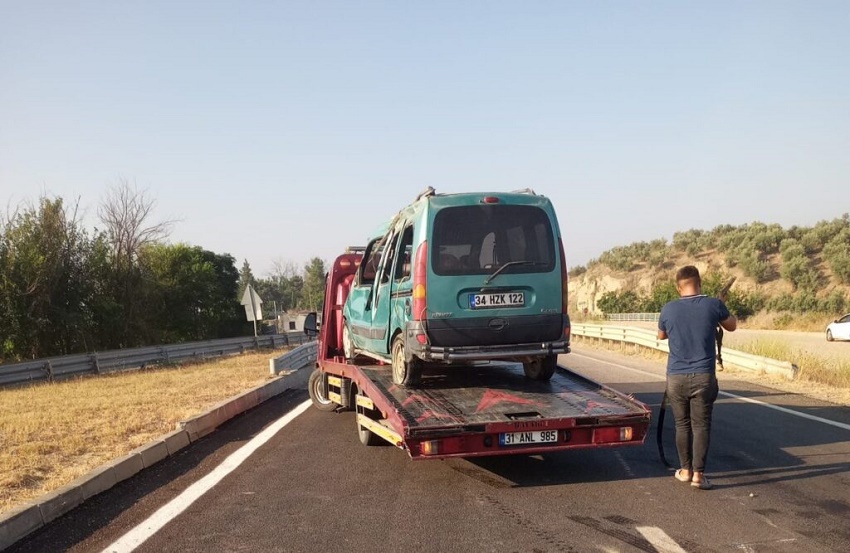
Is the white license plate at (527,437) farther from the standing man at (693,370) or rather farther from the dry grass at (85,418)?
the dry grass at (85,418)

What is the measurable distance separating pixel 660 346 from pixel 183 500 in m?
16.9

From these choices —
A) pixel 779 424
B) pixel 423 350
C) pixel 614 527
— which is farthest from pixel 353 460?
pixel 779 424

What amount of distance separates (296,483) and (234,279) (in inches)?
2271

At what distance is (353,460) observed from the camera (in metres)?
7.25

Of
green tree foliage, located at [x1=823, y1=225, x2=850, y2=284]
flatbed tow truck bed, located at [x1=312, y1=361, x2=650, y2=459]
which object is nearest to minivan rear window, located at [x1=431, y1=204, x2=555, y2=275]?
flatbed tow truck bed, located at [x1=312, y1=361, x2=650, y2=459]

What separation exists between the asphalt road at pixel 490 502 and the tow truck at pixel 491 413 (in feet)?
1.33

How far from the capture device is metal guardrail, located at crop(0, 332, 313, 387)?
18619mm

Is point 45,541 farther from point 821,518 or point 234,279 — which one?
point 234,279

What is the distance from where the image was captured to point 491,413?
6.05 m

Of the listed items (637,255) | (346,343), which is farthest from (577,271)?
(346,343)

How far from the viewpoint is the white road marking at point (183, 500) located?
481 cm

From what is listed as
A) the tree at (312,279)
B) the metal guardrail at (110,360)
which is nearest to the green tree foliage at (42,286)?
the metal guardrail at (110,360)

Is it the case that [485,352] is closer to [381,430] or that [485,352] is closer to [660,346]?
[381,430]

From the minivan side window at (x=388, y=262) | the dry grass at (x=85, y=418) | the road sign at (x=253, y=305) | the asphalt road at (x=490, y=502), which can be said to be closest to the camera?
the asphalt road at (x=490, y=502)
